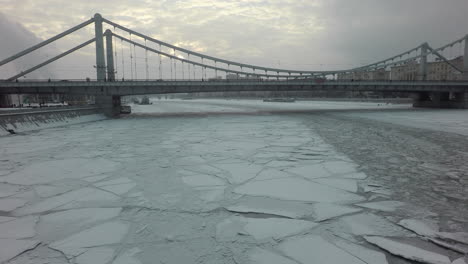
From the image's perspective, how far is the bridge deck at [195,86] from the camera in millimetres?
27391

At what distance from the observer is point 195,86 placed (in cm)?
3092

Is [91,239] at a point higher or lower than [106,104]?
lower

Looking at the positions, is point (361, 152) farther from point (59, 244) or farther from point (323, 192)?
point (59, 244)

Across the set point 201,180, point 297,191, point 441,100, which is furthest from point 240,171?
point 441,100

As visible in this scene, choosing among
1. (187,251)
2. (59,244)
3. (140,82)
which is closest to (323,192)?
(187,251)

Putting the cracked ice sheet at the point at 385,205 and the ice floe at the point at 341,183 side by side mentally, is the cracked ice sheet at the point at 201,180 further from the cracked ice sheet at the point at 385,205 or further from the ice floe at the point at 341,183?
the cracked ice sheet at the point at 385,205

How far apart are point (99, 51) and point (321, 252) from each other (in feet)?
110

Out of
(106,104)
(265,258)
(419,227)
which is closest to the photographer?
(265,258)

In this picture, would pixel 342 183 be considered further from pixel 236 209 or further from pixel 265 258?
pixel 265 258

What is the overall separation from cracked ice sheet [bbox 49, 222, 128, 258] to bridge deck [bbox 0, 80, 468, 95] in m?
26.9

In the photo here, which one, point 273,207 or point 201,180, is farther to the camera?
point 201,180

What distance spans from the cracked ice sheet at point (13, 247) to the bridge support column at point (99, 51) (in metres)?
29.3

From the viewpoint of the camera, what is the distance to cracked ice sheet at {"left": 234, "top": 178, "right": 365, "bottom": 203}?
444 cm

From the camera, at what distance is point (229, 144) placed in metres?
10.2
